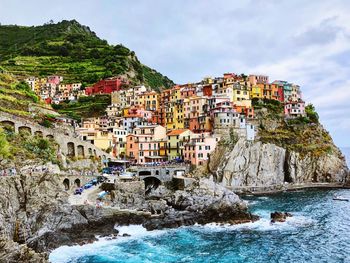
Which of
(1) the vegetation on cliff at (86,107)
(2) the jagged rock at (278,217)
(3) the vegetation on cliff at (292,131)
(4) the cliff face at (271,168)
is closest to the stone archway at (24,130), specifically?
(1) the vegetation on cliff at (86,107)

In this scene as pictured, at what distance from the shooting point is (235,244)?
4862 centimetres

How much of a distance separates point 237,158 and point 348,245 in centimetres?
4106

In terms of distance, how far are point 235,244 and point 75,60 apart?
122m

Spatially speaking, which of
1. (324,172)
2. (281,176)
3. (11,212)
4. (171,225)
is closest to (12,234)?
(11,212)

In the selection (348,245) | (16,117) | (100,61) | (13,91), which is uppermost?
(100,61)

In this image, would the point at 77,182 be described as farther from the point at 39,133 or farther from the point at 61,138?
the point at 39,133

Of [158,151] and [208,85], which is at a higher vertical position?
[208,85]

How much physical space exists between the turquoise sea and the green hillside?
3474 inches

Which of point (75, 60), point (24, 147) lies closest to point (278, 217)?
point (24, 147)

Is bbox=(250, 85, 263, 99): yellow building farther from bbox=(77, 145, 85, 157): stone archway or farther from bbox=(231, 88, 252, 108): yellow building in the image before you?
bbox=(77, 145, 85, 157): stone archway

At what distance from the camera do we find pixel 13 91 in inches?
3583

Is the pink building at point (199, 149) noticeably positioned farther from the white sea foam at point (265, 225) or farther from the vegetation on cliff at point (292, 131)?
the white sea foam at point (265, 225)

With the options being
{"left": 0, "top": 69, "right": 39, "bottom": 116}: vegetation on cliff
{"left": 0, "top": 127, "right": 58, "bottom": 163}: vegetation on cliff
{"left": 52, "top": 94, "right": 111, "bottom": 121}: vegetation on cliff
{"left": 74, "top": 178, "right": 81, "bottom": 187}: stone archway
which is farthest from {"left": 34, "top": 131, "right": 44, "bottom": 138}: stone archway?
{"left": 52, "top": 94, "right": 111, "bottom": 121}: vegetation on cliff

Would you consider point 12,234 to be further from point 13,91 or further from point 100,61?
point 100,61
